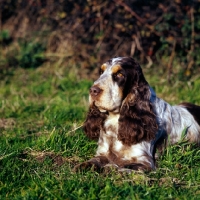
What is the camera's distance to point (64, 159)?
5.32 meters

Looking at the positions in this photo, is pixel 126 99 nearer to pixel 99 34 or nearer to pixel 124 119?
pixel 124 119

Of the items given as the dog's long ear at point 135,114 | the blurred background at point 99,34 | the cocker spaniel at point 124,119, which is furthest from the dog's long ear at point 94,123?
the blurred background at point 99,34

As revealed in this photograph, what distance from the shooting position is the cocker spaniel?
16.6ft

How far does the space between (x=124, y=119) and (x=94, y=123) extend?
1.44ft

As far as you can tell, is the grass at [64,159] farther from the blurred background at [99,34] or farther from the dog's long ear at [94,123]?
the blurred background at [99,34]

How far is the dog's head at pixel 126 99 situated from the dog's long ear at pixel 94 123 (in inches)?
3.9

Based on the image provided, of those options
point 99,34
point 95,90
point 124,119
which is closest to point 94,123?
point 124,119

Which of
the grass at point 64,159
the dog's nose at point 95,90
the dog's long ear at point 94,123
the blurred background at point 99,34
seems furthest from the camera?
the blurred background at point 99,34

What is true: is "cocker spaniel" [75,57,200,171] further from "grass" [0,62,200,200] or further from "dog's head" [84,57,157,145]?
"grass" [0,62,200,200]

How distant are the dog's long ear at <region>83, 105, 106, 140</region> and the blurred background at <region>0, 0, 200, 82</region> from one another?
3614 millimetres

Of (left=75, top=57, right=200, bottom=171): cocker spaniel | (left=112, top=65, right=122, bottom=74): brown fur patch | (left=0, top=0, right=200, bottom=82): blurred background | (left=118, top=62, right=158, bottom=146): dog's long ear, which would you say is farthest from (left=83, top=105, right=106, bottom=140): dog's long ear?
(left=0, top=0, right=200, bottom=82): blurred background

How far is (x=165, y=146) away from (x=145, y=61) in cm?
452

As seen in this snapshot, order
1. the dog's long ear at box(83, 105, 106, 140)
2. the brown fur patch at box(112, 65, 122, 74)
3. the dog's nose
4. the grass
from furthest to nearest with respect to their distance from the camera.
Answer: the dog's long ear at box(83, 105, 106, 140) → the brown fur patch at box(112, 65, 122, 74) → the dog's nose → the grass

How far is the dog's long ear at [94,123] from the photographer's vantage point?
5.45 metres
